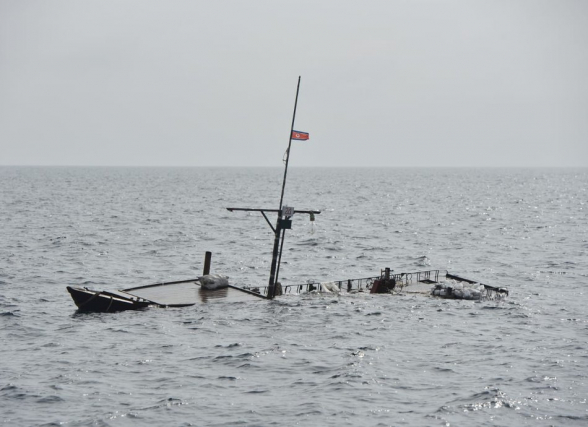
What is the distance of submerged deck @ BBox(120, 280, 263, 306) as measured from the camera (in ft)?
141

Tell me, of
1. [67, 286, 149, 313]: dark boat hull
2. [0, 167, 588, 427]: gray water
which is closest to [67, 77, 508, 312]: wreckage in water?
[67, 286, 149, 313]: dark boat hull

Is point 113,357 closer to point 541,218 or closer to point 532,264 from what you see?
point 532,264

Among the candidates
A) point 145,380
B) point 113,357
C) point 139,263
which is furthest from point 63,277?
point 145,380

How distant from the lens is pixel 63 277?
57.8 metres

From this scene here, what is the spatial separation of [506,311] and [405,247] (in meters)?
38.8

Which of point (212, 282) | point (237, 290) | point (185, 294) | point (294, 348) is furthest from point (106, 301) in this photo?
point (294, 348)

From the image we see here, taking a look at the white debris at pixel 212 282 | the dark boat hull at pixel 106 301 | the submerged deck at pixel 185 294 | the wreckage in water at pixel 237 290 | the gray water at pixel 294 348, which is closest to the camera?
the gray water at pixel 294 348

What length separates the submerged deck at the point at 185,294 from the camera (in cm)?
4288

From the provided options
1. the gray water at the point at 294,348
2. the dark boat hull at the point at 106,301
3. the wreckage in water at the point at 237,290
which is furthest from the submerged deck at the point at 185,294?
the dark boat hull at the point at 106,301

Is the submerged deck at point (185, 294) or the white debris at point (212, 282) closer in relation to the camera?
the submerged deck at point (185, 294)

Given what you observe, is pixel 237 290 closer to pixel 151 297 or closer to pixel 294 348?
pixel 151 297

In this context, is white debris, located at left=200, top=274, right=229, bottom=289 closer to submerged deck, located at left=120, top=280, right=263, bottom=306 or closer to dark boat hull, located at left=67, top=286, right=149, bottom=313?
submerged deck, located at left=120, top=280, right=263, bottom=306

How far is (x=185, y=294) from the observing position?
44406 mm

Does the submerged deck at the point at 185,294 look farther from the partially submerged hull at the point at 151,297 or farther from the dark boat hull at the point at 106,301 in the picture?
the dark boat hull at the point at 106,301
